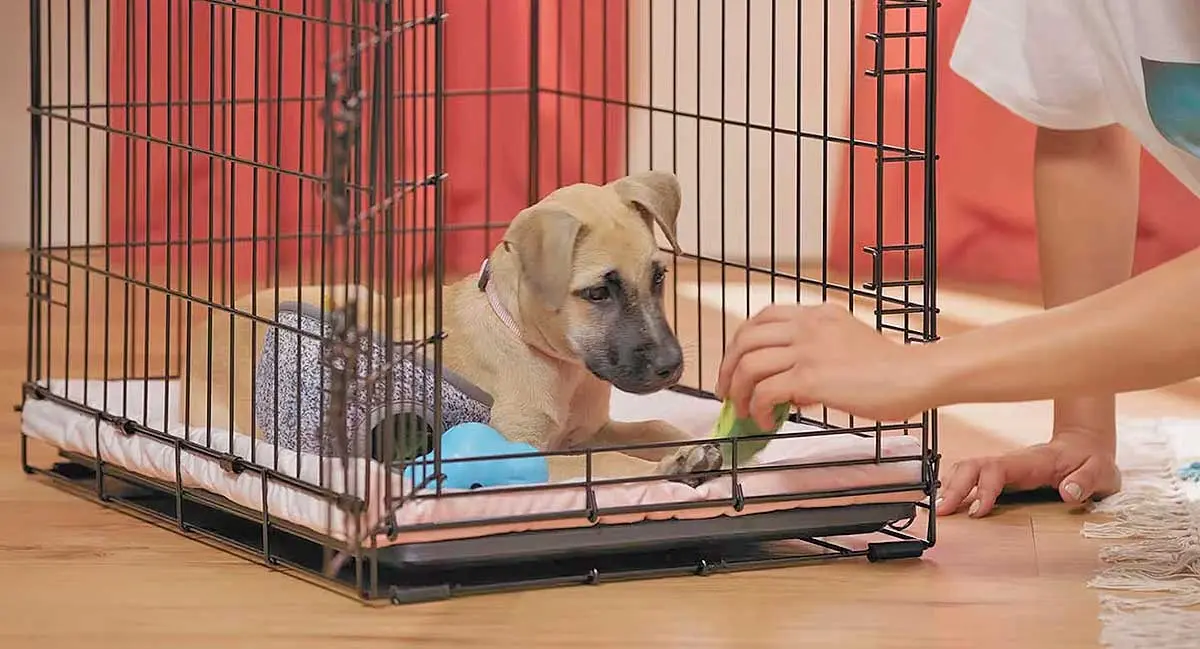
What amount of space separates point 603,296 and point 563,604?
44cm

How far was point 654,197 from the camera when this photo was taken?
2348 mm

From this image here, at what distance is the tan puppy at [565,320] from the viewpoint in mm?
2232

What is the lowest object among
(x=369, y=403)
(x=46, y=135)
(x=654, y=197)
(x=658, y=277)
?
(x=369, y=403)

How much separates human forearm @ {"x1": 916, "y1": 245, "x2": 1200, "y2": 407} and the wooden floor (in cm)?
26

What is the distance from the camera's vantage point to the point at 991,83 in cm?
258

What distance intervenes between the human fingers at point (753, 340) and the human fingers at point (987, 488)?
58cm

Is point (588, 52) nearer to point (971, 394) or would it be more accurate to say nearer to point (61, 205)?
point (61, 205)

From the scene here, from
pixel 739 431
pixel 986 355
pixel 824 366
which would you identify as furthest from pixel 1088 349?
pixel 739 431

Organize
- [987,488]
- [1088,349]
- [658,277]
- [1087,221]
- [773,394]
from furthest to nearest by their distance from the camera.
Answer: [1087,221] < [987,488] < [658,277] < [773,394] < [1088,349]

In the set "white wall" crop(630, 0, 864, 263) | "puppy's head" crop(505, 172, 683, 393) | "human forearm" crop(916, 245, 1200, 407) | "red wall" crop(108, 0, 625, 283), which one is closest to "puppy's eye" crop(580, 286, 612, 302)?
"puppy's head" crop(505, 172, 683, 393)

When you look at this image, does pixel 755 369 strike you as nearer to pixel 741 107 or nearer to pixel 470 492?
pixel 470 492

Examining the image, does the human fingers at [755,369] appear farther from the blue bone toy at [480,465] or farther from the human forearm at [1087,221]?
the human forearm at [1087,221]

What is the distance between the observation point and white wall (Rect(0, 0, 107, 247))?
14.8 feet

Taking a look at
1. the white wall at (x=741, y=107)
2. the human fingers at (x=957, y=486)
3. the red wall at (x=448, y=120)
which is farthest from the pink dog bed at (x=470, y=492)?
the white wall at (x=741, y=107)
